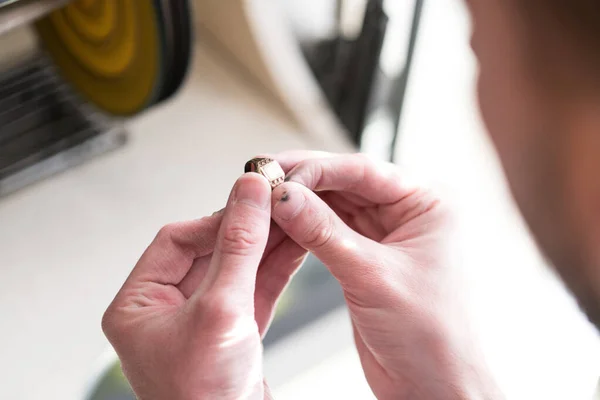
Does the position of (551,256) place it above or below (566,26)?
below

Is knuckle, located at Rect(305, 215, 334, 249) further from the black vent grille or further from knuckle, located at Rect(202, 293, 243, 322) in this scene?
the black vent grille

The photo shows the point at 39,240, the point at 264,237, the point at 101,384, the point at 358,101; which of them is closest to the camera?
the point at 264,237

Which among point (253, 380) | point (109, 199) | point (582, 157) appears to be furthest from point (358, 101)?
point (582, 157)

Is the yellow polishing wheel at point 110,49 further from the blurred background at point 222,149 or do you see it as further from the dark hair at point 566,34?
the dark hair at point 566,34

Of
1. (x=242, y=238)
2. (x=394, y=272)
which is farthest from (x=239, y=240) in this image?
(x=394, y=272)

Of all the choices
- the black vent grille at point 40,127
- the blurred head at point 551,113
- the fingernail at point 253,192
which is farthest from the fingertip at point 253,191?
the black vent grille at point 40,127

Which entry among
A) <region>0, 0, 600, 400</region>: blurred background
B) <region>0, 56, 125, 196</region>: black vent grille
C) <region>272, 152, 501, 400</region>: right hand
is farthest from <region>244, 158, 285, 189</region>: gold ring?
<region>0, 56, 125, 196</region>: black vent grille

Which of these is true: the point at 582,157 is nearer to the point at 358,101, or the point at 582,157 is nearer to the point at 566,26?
the point at 566,26
